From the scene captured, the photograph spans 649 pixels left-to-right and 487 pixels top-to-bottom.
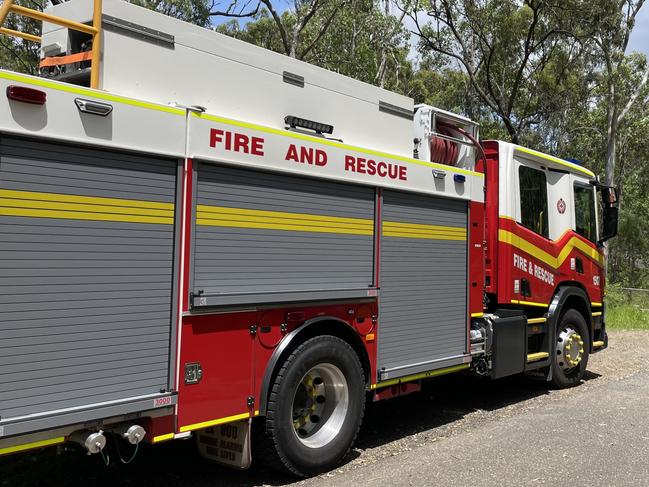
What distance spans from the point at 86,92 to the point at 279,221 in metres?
1.60

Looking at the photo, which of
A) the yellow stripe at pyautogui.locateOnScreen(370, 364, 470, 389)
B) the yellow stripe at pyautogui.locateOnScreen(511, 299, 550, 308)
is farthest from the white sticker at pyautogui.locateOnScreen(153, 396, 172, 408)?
the yellow stripe at pyautogui.locateOnScreen(511, 299, 550, 308)

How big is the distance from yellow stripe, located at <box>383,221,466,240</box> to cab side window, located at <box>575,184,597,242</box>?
8.85 ft

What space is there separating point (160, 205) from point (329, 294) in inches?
63.6

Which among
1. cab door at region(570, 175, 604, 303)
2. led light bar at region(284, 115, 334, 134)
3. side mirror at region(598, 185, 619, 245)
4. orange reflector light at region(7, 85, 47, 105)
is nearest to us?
orange reflector light at region(7, 85, 47, 105)

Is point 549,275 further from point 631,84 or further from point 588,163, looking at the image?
point 588,163

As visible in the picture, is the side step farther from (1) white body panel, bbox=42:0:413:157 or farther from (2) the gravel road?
(1) white body panel, bbox=42:0:413:157

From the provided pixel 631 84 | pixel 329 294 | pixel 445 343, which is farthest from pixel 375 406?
pixel 631 84

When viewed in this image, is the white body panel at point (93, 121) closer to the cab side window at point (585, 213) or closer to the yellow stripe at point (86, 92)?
the yellow stripe at point (86, 92)

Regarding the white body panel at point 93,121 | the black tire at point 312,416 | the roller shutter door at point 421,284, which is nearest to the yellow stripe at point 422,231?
the roller shutter door at point 421,284

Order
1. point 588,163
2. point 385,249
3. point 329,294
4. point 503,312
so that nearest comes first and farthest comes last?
point 329,294
point 385,249
point 503,312
point 588,163

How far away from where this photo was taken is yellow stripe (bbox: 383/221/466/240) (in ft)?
18.1

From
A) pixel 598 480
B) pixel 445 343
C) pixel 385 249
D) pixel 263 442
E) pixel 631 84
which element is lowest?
pixel 598 480

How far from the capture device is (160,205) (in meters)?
3.83

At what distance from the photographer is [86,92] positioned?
11.5 ft
